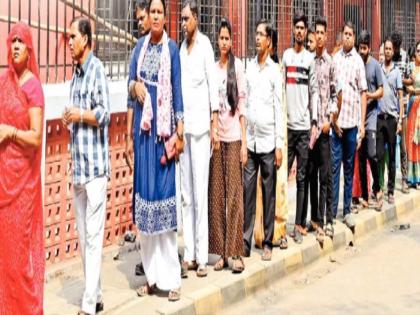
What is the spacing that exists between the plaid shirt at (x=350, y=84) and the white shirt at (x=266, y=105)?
6.08 feet

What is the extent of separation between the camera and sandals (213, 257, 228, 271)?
6.81m

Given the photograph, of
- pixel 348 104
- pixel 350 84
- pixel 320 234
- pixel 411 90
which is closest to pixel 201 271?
pixel 320 234

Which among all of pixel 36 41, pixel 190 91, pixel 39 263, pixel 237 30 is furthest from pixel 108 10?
pixel 39 263

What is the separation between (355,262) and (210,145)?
2.29 metres

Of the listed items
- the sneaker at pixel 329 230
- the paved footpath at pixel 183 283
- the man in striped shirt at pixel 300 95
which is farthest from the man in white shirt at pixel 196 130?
the sneaker at pixel 329 230

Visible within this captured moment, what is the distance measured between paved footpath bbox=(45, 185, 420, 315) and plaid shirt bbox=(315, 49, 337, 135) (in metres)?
1.24

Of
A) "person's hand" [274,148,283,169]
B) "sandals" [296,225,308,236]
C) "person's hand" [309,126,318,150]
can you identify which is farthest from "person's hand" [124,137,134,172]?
"sandals" [296,225,308,236]

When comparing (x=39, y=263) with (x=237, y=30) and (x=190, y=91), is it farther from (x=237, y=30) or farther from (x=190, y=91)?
(x=237, y=30)

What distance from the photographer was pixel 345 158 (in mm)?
8898

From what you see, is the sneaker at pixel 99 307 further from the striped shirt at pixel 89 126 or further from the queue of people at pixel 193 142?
the striped shirt at pixel 89 126

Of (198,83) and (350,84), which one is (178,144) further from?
(350,84)

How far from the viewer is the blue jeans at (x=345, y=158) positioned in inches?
341

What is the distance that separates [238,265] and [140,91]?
5.86 feet

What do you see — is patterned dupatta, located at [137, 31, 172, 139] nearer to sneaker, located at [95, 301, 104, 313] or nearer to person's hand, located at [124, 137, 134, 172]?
person's hand, located at [124, 137, 134, 172]
